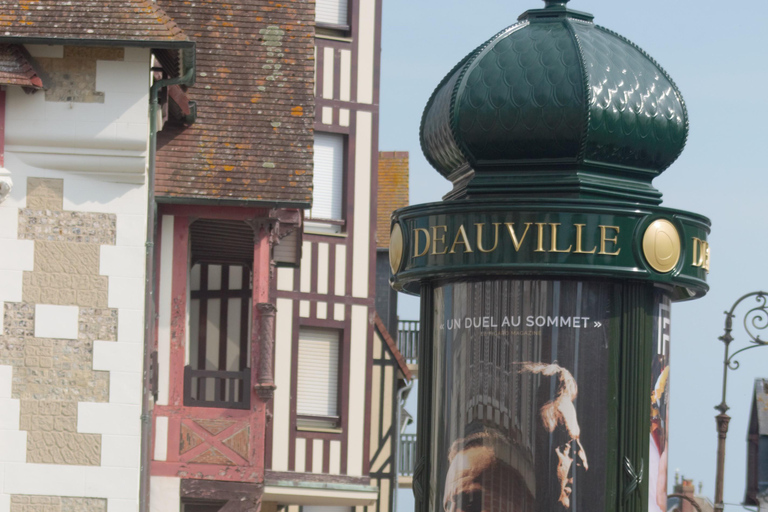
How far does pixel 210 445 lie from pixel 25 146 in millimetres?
4452

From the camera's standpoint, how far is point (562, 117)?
13.1 metres

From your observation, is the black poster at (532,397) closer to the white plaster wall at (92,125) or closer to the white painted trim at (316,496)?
the white plaster wall at (92,125)

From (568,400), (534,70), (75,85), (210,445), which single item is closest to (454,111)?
(534,70)

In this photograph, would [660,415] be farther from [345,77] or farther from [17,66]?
[345,77]

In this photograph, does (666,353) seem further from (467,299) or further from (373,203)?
(373,203)

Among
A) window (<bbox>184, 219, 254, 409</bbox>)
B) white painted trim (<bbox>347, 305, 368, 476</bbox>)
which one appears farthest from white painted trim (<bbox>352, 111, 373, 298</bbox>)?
window (<bbox>184, 219, 254, 409</bbox>)

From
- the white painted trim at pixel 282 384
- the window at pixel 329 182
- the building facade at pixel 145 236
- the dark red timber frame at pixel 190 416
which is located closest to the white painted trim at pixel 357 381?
the white painted trim at pixel 282 384

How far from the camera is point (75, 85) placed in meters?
16.1

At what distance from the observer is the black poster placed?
41.3ft

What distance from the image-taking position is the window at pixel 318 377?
30250mm

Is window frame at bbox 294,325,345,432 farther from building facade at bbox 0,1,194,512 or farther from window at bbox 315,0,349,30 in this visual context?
building facade at bbox 0,1,194,512

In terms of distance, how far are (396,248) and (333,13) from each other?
17391mm

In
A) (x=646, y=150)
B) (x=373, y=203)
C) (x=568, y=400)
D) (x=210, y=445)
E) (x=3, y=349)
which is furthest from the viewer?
(x=373, y=203)

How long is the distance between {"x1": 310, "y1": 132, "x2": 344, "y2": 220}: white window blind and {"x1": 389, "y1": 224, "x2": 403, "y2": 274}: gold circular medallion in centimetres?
1665
